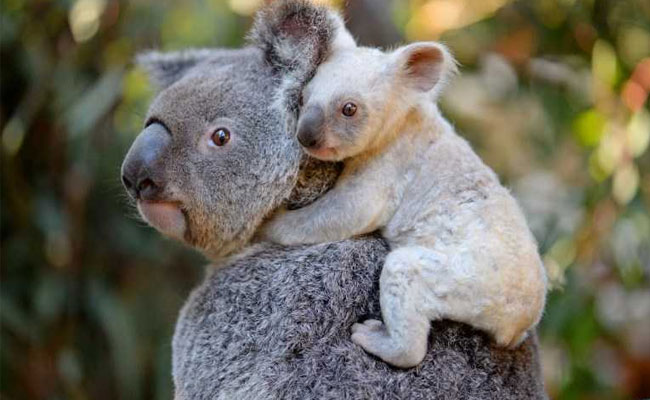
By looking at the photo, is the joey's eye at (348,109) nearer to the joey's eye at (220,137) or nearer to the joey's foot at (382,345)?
the joey's eye at (220,137)

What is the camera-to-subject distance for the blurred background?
405 centimetres

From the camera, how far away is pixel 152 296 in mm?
5371

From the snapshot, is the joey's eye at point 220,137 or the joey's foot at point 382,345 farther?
the joey's eye at point 220,137

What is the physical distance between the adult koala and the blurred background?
1.72 metres

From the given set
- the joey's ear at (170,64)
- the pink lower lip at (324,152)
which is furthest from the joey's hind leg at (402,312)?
the joey's ear at (170,64)

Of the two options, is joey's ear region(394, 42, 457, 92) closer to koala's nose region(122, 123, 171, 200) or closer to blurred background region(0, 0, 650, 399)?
koala's nose region(122, 123, 171, 200)

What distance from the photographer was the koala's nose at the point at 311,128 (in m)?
1.92

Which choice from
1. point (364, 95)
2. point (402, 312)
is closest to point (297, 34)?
point (364, 95)

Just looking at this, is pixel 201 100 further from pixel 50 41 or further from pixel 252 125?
pixel 50 41

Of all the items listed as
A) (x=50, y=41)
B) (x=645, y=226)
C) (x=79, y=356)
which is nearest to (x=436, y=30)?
(x=645, y=226)

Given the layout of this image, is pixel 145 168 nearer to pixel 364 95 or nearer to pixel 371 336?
pixel 364 95

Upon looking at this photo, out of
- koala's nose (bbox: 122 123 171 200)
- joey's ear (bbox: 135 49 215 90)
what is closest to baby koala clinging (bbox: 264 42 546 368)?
koala's nose (bbox: 122 123 171 200)

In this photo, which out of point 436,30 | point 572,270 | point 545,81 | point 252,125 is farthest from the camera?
point 436,30

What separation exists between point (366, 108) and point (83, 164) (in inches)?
124
